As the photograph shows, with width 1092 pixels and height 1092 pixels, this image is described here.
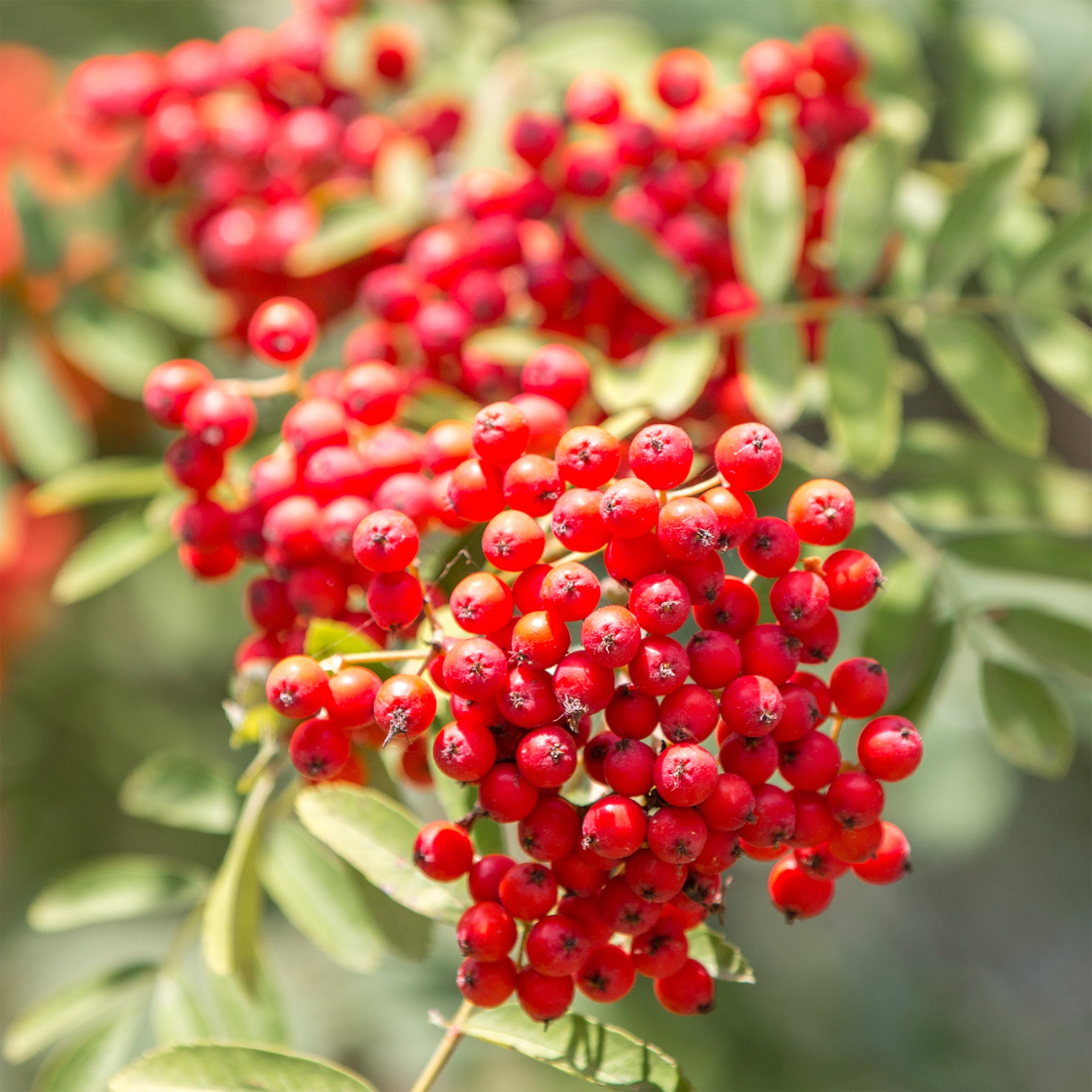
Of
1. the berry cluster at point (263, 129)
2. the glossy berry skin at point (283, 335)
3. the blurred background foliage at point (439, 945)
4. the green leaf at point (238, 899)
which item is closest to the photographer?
the green leaf at point (238, 899)

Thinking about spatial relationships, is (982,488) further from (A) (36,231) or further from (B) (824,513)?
(A) (36,231)

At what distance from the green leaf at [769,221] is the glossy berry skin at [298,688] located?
102cm

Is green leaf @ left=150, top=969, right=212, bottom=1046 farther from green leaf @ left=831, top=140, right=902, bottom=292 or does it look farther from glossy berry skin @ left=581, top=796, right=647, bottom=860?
green leaf @ left=831, top=140, right=902, bottom=292

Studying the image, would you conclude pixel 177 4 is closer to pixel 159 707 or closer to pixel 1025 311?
pixel 159 707

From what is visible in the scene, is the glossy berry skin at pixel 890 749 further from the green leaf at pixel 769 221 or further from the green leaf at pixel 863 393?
the green leaf at pixel 769 221

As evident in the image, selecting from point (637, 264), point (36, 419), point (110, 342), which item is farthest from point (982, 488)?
point (36, 419)

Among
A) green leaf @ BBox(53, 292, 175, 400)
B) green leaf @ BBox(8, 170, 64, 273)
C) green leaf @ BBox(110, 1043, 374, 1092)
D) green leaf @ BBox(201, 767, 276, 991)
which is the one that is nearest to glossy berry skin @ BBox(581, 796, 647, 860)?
green leaf @ BBox(110, 1043, 374, 1092)

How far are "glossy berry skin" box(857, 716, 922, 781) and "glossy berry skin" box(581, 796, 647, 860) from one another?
10.8 inches

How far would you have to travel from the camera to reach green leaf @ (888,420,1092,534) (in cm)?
180

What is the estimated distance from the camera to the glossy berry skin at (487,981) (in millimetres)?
1152

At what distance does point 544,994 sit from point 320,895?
2.19 feet

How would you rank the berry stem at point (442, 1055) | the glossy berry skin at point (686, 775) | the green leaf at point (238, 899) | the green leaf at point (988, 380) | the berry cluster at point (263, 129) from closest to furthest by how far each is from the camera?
the glossy berry skin at point (686, 775) → the berry stem at point (442, 1055) → the green leaf at point (238, 899) → the green leaf at point (988, 380) → the berry cluster at point (263, 129)

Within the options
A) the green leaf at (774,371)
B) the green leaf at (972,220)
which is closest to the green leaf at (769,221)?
the green leaf at (774,371)

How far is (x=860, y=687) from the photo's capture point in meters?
1.17
